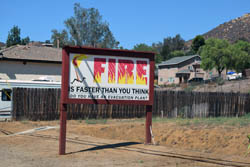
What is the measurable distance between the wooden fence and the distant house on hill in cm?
839

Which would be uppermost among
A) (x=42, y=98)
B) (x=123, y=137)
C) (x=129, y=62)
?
(x=129, y=62)

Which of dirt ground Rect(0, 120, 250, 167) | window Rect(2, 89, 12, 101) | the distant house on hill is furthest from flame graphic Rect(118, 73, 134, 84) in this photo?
the distant house on hill

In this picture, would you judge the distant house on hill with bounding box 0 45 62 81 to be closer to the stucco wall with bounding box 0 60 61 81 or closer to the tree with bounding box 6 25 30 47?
the stucco wall with bounding box 0 60 61 81

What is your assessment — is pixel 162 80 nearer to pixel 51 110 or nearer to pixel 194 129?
pixel 51 110

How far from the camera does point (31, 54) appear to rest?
31.7 meters

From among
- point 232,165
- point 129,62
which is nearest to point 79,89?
point 129,62

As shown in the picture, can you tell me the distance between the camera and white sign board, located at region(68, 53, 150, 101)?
10.4 meters

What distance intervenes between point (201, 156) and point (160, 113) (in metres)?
15.2

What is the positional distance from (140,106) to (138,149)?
1415 cm

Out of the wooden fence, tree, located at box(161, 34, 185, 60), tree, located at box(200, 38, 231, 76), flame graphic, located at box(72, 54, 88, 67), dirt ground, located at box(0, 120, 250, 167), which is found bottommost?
dirt ground, located at box(0, 120, 250, 167)

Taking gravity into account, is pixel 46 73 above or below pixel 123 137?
above

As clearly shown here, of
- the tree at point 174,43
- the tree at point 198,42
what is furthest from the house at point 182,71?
the tree at point 174,43

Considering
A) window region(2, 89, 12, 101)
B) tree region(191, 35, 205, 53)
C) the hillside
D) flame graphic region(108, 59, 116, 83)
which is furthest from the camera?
the hillside

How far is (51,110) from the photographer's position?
73.4ft
